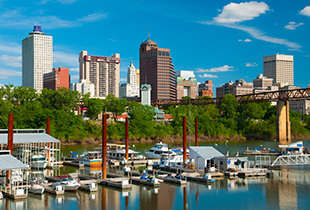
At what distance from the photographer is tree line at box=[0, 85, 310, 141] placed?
130000 mm

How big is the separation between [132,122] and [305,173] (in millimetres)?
94702

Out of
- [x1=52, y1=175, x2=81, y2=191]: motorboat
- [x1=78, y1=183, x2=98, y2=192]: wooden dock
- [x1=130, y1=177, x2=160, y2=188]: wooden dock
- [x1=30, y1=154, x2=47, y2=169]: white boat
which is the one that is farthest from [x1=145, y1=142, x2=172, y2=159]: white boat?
[x1=52, y1=175, x2=81, y2=191]: motorboat

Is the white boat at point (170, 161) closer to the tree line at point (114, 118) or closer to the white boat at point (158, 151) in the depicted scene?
the white boat at point (158, 151)

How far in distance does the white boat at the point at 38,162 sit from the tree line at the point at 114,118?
5513 cm

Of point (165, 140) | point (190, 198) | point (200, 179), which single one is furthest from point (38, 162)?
point (165, 140)

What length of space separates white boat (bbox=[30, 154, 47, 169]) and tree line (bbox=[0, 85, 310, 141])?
5513cm

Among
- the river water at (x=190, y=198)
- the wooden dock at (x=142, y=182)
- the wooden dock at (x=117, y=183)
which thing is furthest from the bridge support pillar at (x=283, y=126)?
the wooden dock at (x=117, y=183)

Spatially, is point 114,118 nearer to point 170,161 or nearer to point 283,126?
point 283,126

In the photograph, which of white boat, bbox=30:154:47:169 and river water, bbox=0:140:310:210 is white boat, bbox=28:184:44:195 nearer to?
river water, bbox=0:140:310:210

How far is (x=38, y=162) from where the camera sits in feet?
217

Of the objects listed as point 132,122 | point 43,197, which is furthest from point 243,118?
point 43,197

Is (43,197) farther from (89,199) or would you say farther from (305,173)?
(305,173)

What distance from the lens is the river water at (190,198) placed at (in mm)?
40438

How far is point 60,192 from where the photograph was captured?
4428 centimetres
